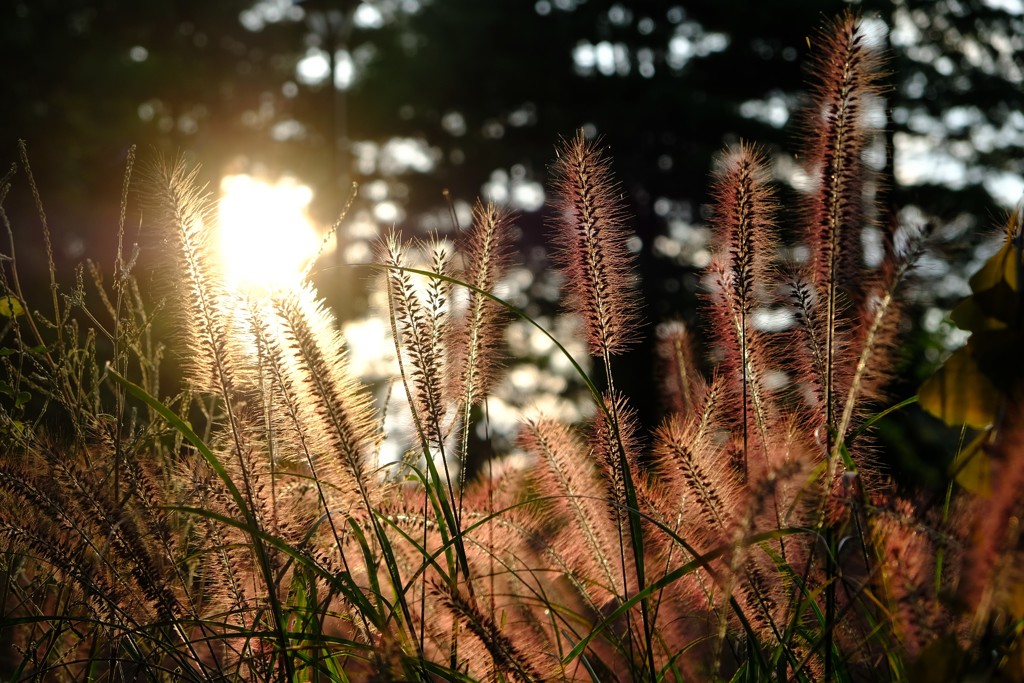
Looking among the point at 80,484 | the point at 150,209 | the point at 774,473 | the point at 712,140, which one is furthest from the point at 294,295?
the point at 712,140

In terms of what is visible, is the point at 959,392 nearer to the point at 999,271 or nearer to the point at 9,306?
the point at 999,271

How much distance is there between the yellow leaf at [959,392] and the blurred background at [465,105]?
1212 centimetres

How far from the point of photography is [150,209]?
176 cm

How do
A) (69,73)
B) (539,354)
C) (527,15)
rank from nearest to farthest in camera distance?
(69,73) < (527,15) < (539,354)

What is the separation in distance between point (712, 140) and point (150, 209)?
15.5 m

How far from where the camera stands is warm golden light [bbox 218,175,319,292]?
5.16 feet

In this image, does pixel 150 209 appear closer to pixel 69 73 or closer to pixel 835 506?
pixel 835 506

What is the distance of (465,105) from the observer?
19.1 metres

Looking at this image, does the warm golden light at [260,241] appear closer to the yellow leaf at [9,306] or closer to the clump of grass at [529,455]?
the clump of grass at [529,455]

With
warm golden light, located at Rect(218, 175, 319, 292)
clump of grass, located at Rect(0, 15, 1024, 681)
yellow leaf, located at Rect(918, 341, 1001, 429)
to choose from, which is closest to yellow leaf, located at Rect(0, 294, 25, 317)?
clump of grass, located at Rect(0, 15, 1024, 681)

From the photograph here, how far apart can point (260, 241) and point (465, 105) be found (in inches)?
711

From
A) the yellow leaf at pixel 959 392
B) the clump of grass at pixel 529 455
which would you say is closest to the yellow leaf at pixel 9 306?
the clump of grass at pixel 529 455

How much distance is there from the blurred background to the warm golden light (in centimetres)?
1144

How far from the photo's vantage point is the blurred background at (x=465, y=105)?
1495 centimetres
